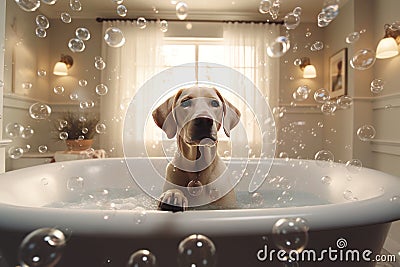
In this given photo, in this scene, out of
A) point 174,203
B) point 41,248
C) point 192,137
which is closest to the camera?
point 41,248

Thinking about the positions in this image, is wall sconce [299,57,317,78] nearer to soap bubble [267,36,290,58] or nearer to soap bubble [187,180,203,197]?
soap bubble [267,36,290,58]

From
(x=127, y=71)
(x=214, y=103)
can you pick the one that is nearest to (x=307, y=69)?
(x=127, y=71)

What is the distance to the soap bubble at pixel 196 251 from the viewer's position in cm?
64

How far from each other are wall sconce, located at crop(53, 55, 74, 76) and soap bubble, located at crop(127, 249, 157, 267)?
406cm

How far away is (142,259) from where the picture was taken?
0.66 meters

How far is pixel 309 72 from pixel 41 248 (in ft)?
13.7

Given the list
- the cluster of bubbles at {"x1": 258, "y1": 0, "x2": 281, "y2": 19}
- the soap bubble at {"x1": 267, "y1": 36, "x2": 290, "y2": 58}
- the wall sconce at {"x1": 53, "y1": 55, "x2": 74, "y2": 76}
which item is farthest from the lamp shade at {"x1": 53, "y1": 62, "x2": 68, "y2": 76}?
the soap bubble at {"x1": 267, "y1": 36, "x2": 290, "y2": 58}

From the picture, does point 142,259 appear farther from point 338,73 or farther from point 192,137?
point 338,73

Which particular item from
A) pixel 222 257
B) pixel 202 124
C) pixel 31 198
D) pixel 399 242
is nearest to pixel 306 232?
pixel 222 257

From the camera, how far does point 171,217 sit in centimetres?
68

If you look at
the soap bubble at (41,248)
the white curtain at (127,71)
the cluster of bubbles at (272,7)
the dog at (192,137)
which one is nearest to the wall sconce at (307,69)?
the white curtain at (127,71)

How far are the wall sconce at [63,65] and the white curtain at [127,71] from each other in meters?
0.55

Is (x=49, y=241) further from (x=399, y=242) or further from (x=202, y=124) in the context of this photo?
(x=399, y=242)

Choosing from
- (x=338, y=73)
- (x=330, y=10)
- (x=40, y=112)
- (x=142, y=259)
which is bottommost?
(x=142, y=259)
